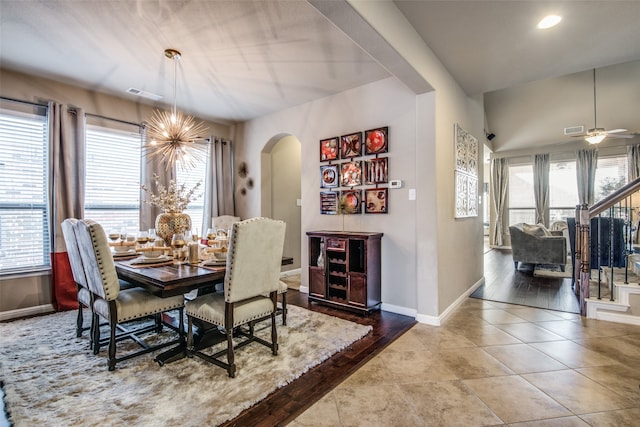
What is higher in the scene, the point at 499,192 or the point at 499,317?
the point at 499,192

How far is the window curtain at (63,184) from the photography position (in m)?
3.52

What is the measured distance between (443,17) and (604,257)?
4.30 metres

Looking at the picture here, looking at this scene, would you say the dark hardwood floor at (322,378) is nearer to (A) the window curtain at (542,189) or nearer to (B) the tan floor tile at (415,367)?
(B) the tan floor tile at (415,367)

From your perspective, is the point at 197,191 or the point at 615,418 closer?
the point at 615,418

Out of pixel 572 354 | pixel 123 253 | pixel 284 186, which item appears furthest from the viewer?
pixel 284 186

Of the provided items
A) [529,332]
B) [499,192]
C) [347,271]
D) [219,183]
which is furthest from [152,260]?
[499,192]

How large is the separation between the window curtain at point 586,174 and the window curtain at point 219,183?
807cm

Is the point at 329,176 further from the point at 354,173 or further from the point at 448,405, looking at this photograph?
the point at 448,405

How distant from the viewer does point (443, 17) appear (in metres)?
2.43

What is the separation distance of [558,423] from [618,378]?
2.71ft

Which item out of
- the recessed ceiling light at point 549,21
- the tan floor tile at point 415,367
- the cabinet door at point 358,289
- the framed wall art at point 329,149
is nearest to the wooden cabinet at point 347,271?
the cabinet door at point 358,289

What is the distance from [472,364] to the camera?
2.27 meters

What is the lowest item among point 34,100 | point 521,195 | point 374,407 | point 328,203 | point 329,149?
point 374,407

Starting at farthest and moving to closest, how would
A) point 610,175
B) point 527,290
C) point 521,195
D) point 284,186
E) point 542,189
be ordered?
point 521,195 → point 542,189 → point 610,175 → point 284,186 → point 527,290
